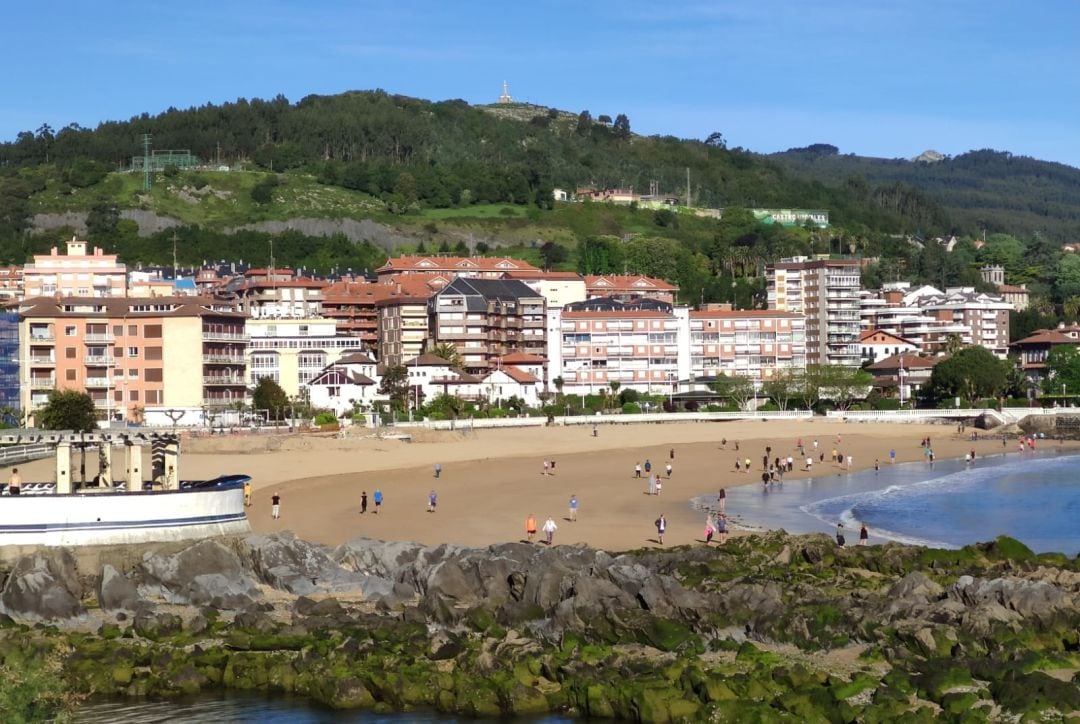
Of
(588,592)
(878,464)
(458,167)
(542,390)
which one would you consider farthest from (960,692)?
(458,167)

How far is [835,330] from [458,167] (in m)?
77.3

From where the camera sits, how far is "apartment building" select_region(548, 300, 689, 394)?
363 feet

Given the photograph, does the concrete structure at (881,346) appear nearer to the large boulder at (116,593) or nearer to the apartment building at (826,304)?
the apartment building at (826,304)

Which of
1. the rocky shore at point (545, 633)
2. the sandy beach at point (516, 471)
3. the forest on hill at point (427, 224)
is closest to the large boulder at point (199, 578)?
the rocky shore at point (545, 633)

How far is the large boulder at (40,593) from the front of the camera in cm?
2609

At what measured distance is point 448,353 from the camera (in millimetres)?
103875

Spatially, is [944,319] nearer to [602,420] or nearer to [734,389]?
[734,389]

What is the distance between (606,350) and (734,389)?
10.9 meters

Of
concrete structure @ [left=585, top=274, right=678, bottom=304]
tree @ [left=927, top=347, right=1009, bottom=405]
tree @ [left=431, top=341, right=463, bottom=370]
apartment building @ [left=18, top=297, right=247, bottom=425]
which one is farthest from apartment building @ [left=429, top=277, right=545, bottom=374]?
apartment building @ [left=18, top=297, right=247, bottom=425]

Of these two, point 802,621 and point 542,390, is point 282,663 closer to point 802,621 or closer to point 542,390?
point 802,621

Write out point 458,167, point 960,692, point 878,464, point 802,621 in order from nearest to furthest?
point 960,692 → point 802,621 → point 878,464 → point 458,167

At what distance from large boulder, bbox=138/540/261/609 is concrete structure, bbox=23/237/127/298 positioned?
84406 millimetres

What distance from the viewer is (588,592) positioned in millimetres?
25531

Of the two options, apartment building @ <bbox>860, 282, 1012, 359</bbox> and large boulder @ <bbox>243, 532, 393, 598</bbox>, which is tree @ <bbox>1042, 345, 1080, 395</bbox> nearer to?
apartment building @ <bbox>860, 282, 1012, 359</bbox>
